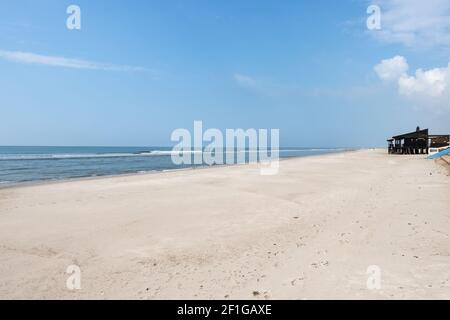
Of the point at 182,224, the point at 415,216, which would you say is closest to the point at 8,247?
the point at 182,224

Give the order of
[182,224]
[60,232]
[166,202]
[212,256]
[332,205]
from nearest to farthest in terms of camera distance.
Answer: [212,256], [60,232], [182,224], [332,205], [166,202]

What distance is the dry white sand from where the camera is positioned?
14.0 ft

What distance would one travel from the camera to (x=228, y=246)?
19.9ft

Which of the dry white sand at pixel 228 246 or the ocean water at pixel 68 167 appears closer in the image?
the dry white sand at pixel 228 246

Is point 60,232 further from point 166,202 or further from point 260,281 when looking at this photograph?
point 260,281

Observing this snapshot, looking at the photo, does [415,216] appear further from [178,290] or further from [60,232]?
[60,232]

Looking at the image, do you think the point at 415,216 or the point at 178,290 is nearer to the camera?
the point at 178,290

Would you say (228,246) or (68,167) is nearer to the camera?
(228,246)

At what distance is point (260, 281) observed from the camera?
4434mm

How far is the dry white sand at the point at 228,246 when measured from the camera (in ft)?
14.0

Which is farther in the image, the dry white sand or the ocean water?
the ocean water
